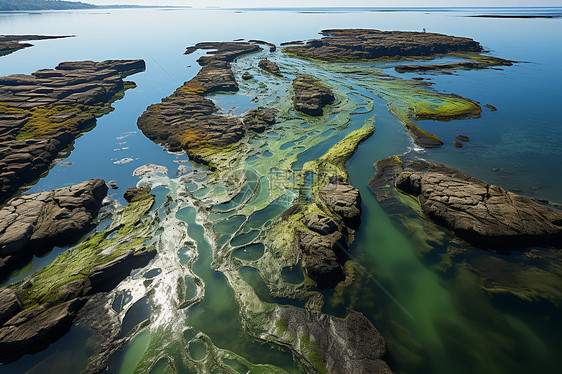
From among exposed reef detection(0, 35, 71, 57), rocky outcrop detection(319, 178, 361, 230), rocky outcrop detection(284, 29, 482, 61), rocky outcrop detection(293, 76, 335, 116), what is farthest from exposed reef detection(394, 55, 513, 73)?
exposed reef detection(0, 35, 71, 57)

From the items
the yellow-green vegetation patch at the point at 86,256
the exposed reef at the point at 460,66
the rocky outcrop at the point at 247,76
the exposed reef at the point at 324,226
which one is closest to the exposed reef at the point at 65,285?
the yellow-green vegetation patch at the point at 86,256

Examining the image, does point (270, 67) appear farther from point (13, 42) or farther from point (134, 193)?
point (13, 42)

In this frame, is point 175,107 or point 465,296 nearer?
point 465,296

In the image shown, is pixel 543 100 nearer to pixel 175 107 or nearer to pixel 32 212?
pixel 175 107

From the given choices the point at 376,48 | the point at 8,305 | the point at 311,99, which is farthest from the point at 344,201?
the point at 376,48

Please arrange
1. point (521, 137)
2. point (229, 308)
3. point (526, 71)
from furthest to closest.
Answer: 1. point (526, 71)
2. point (521, 137)
3. point (229, 308)

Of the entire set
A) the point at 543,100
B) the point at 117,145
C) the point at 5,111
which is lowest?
the point at 117,145

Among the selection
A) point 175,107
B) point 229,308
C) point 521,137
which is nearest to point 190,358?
point 229,308
